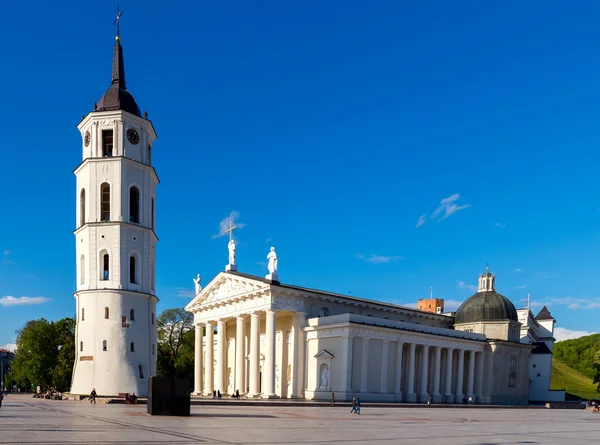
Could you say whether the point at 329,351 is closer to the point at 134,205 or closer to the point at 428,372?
the point at 428,372

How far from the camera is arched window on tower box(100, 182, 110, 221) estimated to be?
48062mm

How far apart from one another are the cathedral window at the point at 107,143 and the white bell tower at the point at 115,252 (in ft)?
0.27

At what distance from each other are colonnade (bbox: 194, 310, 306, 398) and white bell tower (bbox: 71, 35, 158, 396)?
1087 centimetres

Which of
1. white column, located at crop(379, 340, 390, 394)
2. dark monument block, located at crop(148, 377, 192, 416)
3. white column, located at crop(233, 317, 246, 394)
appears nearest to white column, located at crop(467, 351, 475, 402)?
white column, located at crop(379, 340, 390, 394)

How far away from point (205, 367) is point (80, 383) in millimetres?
22258

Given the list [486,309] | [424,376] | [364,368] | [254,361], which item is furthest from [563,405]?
[254,361]

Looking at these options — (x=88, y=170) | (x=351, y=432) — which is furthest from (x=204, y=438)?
(x=88, y=170)

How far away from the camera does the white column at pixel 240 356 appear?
196ft

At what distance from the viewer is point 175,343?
8800 cm

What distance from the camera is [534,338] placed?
9356 cm

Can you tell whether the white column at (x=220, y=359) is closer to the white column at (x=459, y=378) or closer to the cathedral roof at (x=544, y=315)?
the white column at (x=459, y=378)

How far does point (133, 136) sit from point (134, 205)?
580 cm

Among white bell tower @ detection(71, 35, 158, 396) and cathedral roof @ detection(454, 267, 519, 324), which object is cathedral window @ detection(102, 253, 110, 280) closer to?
white bell tower @ detection(71, 35, 158, 396)

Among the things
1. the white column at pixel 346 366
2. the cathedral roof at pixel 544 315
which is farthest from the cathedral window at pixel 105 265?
the cathedral roof at pixel 544 315
